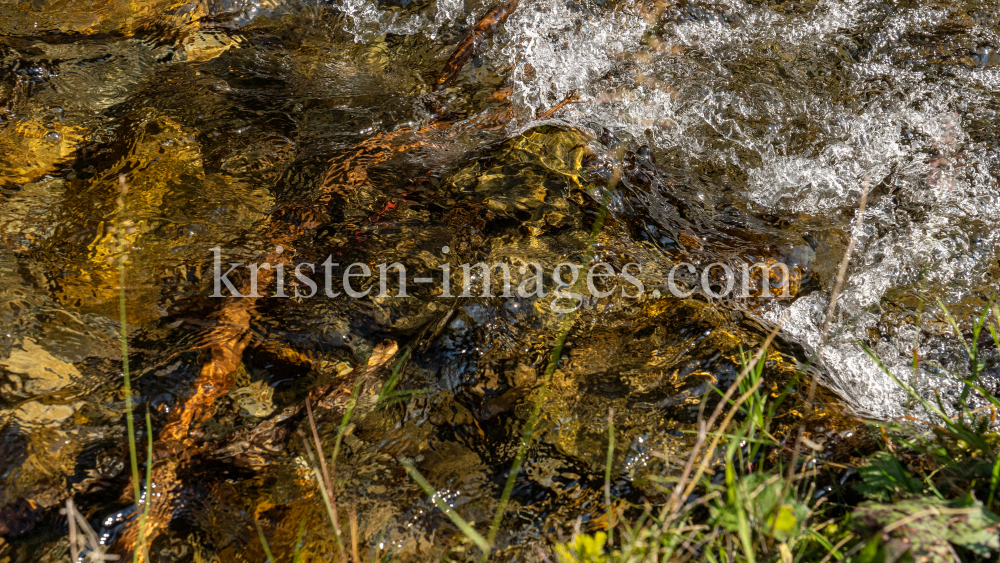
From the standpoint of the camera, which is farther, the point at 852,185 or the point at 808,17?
the point at 808,17

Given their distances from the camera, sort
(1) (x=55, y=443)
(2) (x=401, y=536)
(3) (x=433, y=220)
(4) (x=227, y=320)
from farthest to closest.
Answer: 1. (3) (x=433, y=220)
2. (4) (x=227, y=320)
3. (1) (x=55, y=443)
4. (2) (x=401, y=536)

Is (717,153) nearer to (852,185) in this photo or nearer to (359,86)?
(852,185)

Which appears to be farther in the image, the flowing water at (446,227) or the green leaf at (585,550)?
the flowing water at (446,227)

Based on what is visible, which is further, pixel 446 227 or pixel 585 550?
pixel 446 227

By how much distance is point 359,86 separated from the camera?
138 inches

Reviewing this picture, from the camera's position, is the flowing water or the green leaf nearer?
the green leaf

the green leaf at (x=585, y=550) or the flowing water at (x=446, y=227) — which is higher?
the flowing water at (x=446, y=227)

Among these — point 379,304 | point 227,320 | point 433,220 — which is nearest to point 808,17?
point 433,220

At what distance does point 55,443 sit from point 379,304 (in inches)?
42.4

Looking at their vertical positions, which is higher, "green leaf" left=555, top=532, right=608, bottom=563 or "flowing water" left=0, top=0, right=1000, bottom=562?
"flowing water" left=0, top=0, right=1000, bottom=562

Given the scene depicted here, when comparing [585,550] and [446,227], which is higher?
[446,227]

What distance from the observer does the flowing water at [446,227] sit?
1.92 metres

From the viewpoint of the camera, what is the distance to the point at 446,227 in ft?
8.67

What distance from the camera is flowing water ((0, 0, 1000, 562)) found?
1.92 metres
